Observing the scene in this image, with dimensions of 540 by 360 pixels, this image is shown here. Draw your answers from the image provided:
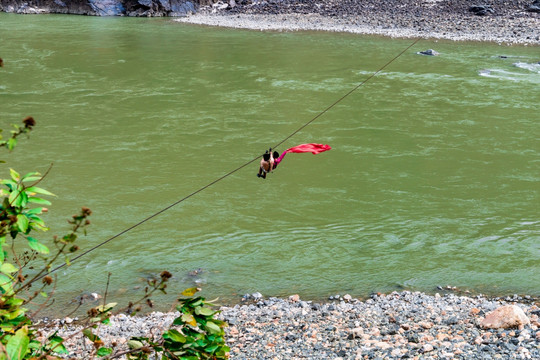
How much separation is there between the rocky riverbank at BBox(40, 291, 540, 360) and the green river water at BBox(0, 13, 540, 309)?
1.59 ft

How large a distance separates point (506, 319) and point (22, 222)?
12.2 feet

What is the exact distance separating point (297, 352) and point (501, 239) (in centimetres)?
377

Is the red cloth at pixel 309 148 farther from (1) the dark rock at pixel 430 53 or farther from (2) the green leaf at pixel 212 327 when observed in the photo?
(1) the dark rock at pixel 430 53

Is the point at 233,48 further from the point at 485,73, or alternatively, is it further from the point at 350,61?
the point at 485,73

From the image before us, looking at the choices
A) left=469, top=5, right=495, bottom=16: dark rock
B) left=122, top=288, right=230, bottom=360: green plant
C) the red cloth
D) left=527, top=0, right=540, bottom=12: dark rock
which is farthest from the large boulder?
left=527, top=0, right=540, bottom=12: dark rock

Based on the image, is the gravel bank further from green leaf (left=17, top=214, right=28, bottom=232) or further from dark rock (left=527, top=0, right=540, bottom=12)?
green leaf (left=17, top=214, right=28, bottom=232)

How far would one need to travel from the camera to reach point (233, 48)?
20.8 metres

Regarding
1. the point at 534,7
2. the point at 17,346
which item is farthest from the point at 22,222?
the point at 534,7

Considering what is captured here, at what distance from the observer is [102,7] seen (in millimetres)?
31547

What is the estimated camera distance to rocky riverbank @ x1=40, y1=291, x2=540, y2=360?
4.36 meters

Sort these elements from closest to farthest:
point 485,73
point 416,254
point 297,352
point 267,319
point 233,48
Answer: point 297,352
point 267,319
point 416,254
point 485,73
point 233,48

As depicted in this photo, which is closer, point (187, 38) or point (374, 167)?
point (374, 167)

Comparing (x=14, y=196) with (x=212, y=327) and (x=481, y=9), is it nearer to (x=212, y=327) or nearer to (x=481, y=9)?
(x=212, y=327)

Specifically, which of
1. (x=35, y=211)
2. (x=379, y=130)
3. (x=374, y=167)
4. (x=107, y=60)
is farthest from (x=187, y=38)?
(x=35, y=211)
